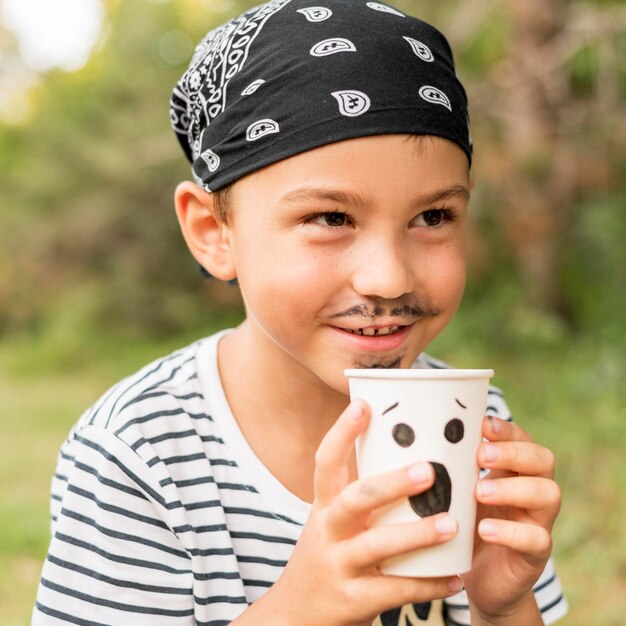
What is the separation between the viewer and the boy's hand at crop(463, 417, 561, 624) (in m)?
1.44

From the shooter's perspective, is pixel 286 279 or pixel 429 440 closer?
pixel 429 440

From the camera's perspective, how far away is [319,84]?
5.98ft

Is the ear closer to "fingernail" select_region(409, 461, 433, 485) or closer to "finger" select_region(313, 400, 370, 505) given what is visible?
"finger" select_region(313, 400, 370, 505)

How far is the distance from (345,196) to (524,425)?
385 cm

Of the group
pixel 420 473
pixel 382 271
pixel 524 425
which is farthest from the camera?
pixel 524 425

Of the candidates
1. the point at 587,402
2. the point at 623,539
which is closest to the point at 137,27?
the point at 587,402

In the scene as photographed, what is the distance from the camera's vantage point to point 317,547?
1443 millimetres

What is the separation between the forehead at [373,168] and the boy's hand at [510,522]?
533 millimetres

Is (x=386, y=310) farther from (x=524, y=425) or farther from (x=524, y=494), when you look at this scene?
(x=524, y=425)

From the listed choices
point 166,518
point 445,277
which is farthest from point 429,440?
point 166,518

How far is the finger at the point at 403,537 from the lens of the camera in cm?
132

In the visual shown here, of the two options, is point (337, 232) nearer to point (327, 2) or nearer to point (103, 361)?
point (327, 2)

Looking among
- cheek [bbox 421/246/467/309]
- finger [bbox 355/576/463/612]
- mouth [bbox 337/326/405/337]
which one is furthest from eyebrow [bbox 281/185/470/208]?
finger [bbox 355/576/463/612]

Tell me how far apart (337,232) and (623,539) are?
112 inches
